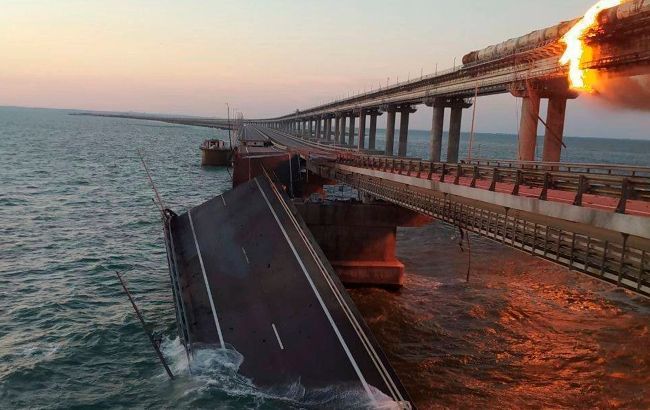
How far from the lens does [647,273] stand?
13453mm

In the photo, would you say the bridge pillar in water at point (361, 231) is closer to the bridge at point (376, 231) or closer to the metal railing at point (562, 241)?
the bridge at point (376, 231)

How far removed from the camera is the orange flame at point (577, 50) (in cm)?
3528

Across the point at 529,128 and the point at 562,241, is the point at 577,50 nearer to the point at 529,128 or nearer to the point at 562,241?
the point at 529,128

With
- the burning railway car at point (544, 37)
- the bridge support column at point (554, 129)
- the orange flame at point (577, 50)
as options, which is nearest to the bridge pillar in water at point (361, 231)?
the bridge support column at point (554, 129)

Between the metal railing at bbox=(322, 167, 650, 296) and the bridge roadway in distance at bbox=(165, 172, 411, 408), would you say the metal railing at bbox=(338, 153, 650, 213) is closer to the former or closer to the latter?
the metal railing at bbox=(322, 167, 650, 296)

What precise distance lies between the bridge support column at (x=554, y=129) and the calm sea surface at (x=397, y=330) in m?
9.41

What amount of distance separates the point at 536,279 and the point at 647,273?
84.9 ft

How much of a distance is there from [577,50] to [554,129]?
656 cm

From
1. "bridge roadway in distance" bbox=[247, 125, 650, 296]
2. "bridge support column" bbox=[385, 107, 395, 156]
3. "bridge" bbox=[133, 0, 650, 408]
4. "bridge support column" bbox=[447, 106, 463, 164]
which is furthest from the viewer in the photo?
"bridge support column" bbox=[385, 107, 395, 156]

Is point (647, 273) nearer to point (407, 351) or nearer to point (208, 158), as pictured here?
point (407, 351)

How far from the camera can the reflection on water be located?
2131 cm

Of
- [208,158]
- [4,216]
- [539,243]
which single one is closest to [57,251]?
[4,216]

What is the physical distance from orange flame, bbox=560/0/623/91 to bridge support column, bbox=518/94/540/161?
3.59 metres

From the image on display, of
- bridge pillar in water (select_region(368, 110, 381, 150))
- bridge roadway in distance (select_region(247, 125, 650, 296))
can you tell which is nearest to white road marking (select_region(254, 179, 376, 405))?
bridge roadway in distance (select_region(247, 125, 650, 296))
